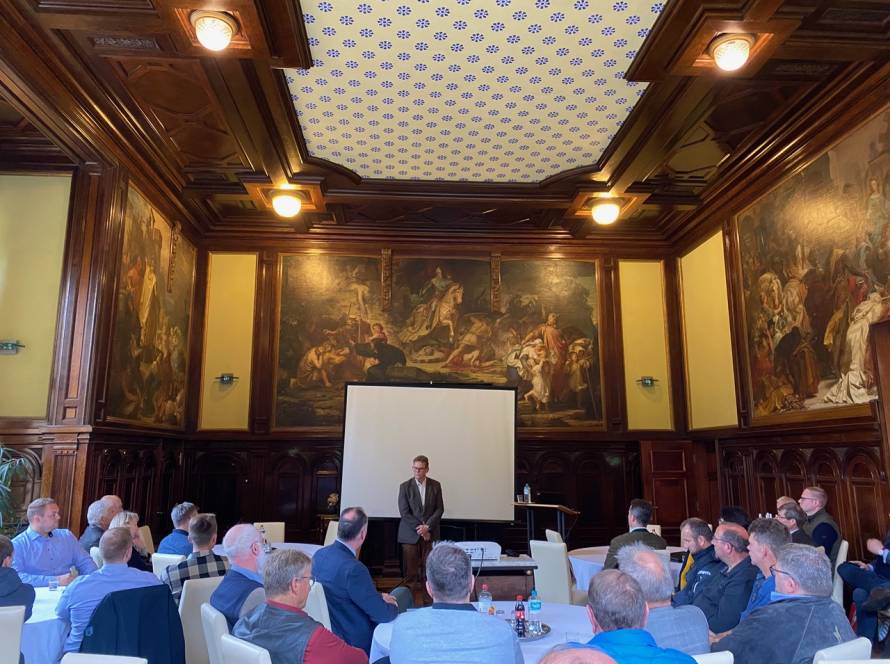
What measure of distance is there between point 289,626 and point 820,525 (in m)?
5.47

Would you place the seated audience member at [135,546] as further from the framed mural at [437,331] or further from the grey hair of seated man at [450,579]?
the framed mural at [437,331]

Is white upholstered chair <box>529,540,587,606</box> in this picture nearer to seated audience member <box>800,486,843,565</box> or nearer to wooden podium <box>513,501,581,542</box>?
seated audience member <box>800,486,843,565</box>

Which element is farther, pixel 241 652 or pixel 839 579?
pixel 839 579

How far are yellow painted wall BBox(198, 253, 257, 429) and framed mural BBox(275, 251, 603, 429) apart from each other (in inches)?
21.8

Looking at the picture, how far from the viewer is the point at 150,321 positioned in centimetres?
898

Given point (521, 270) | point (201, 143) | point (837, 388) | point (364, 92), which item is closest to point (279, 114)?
point (364, 92)

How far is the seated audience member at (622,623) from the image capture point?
215 cm

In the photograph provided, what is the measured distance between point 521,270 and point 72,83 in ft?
23.8

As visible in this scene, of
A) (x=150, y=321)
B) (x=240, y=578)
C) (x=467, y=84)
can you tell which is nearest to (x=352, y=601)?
(x=240, y=578)

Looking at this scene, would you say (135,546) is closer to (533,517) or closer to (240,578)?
(240,578)

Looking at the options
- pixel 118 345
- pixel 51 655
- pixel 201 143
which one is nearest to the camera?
pixel 51 655

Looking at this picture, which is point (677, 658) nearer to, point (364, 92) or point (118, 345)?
point (364, 92)

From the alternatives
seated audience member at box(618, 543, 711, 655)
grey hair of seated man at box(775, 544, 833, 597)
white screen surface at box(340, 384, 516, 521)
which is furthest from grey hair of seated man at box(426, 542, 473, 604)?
white screen surface at box(340, 384, 516, 521)

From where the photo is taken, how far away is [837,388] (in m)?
7.22
